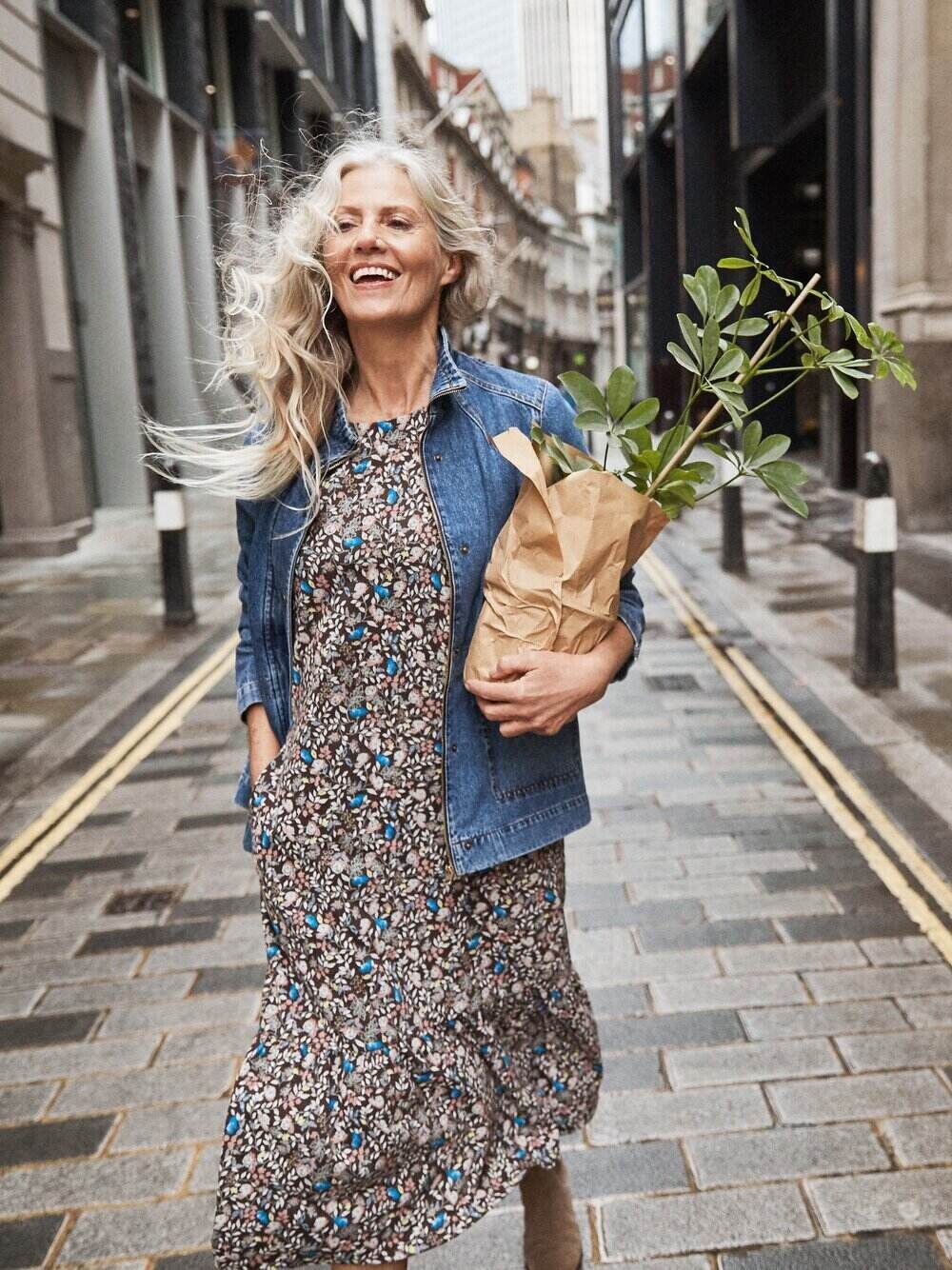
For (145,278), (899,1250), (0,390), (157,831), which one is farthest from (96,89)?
(899,1250)

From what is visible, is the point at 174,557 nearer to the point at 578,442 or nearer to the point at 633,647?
the point at 578,442

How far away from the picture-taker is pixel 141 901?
4492mm

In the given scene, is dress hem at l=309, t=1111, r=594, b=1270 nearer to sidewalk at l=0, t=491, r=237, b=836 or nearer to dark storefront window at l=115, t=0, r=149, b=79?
sidewalk at l=0, t=491, r=237, b=836

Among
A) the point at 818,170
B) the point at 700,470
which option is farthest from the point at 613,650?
the point at 818,170

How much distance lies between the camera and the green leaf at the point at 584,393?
214 cm

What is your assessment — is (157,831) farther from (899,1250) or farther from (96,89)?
(96,89)

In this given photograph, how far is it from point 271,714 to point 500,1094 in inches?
31.1

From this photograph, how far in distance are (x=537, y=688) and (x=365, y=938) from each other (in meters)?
0.50

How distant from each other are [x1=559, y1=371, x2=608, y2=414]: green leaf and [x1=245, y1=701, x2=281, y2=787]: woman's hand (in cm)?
81

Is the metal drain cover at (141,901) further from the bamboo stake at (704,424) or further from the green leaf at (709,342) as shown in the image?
the green leaf at (709,342)

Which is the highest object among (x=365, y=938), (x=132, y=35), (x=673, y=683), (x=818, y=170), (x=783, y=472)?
(x=132, y=35)

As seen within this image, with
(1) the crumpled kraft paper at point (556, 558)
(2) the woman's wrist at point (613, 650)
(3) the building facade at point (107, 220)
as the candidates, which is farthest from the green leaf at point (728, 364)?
(3) the building facade at point (107, 220)

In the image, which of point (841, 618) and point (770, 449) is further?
point (841, 618)

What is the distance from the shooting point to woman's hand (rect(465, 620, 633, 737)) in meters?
2.04
